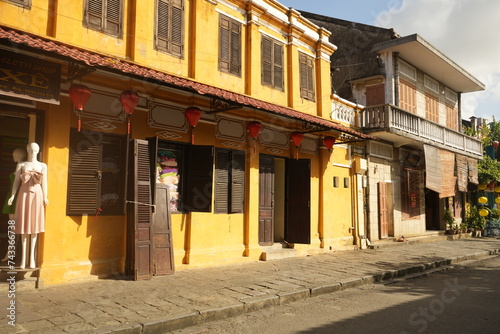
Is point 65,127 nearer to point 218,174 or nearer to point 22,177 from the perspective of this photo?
point 22,177

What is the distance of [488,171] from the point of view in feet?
71.6

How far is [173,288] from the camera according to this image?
6.55m

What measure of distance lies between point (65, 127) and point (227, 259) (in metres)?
4.92

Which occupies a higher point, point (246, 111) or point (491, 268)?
point (246, 111)

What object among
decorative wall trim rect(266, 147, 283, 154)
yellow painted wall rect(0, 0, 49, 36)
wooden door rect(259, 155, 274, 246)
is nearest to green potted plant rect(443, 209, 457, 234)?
decorative wall trim rect(266, 147, 283, 154)

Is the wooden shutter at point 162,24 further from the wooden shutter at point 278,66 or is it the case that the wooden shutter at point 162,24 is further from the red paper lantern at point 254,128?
the wooden shutter at point 278,66

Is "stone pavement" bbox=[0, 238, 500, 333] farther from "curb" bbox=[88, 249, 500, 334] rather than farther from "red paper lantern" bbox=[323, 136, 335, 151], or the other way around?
"red paper lantern" bbox=[323, 136, 335, 151]

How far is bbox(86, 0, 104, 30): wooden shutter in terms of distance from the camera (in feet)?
24.2

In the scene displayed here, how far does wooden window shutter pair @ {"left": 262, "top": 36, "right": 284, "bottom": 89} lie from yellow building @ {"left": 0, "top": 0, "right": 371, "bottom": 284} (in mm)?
46

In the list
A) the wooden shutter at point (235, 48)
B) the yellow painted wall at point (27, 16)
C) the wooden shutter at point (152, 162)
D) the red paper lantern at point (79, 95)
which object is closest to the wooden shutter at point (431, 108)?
the wooden shutter at point (235, 48)

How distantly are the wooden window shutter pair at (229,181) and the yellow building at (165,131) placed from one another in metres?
0.03

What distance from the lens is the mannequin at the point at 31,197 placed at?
6.06 metres

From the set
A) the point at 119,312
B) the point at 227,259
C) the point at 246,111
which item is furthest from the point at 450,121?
the point at 119,312

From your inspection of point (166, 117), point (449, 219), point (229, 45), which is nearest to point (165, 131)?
point (166, 117)
